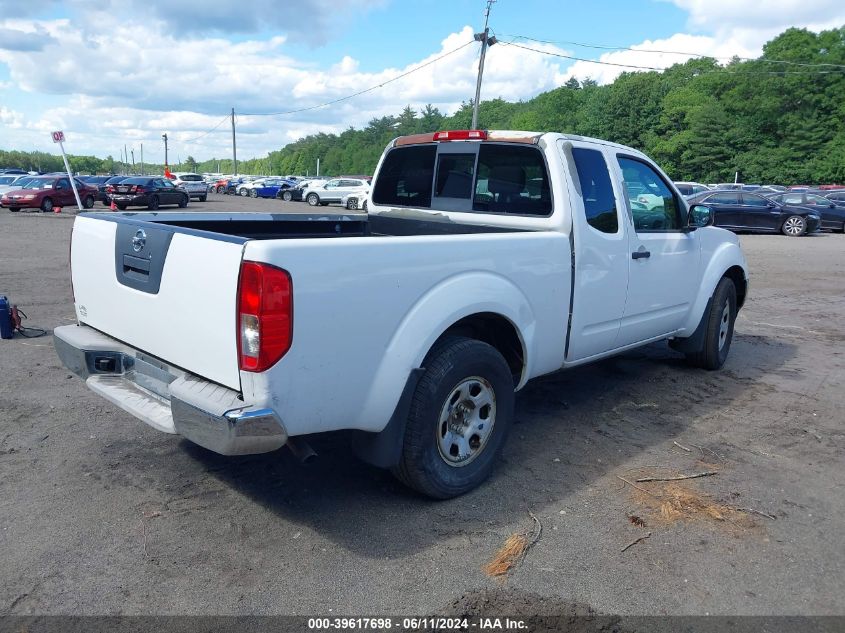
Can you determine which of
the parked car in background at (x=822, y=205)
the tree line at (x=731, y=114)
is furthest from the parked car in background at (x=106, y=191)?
the tree line at (x=731, y=114)

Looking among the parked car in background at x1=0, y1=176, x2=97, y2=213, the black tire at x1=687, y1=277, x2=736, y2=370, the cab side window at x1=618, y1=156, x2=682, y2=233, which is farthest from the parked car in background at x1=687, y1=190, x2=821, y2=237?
the parked car in background at x1=0, y1=176, x2=97, y2=213

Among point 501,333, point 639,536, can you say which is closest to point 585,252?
point 501,333

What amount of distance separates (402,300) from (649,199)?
2922 millimetres

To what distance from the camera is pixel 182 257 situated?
119 inches

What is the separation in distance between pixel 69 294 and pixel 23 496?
21.5 ft

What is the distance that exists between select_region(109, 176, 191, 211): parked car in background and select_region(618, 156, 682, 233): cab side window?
28.4 m

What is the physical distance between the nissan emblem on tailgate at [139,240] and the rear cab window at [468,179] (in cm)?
234

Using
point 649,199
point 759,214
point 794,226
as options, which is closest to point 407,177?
point 649,199

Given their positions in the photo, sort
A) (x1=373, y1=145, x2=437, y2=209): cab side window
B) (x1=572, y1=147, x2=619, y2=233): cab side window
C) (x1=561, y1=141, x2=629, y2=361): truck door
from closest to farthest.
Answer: (x1=561, y1=141, x2=629, y2=361): truck door < (x1=572, y1=147, x2=619, y2=233): cab side window < (x1=373, y1=145, x2=437, y2=209): cab side window

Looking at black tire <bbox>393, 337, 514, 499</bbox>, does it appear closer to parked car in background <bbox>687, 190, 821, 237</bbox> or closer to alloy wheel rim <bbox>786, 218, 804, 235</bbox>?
parked car in background <bbox>687, 190, 821, 237</bbox>

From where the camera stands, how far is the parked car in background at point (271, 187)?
5019 centimetres

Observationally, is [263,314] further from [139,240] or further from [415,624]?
[415,624]

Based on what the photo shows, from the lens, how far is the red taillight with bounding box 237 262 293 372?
2666 mm

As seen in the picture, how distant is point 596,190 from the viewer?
14.8 feet
